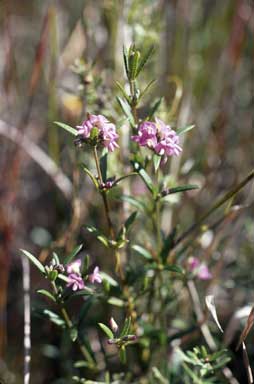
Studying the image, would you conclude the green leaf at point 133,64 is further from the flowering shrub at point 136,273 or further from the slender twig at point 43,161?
the slender twig at point 43,161

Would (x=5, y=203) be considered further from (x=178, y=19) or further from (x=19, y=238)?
(x=178, y=19)

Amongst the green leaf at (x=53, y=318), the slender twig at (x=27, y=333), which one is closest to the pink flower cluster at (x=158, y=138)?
the green leaf at (x=53, y=318)

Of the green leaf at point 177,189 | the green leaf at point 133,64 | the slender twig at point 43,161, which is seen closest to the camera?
the green leaf at point 133,64

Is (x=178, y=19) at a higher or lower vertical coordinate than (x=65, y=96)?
higher

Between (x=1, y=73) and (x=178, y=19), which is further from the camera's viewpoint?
(x=1, y=73)

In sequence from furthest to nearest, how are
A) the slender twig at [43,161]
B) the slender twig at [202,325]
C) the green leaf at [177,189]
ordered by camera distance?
1. the slender twig at [43,161]
2. the slender twig at [202,325]
3. the green leaf at [177,189]

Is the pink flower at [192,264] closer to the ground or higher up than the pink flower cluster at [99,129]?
closer to the ground

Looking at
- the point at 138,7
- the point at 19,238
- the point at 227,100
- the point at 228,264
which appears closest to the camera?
the point at 138,7

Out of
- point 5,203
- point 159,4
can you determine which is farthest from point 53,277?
point 159,4
